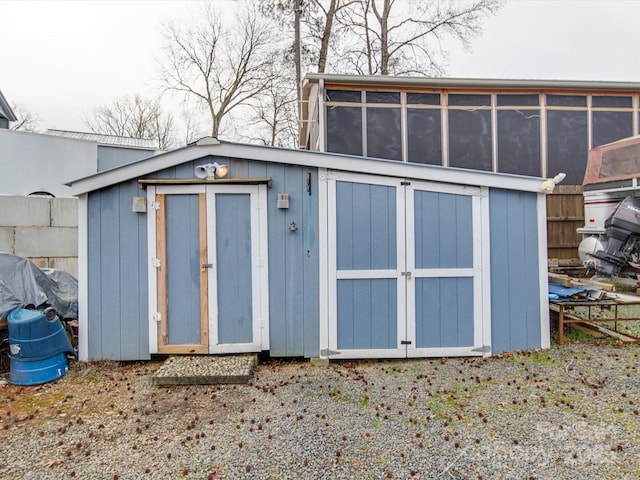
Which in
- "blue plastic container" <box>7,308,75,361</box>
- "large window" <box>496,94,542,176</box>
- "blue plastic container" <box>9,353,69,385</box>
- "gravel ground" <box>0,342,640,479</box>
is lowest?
"gravel ground" <box>0,342,640,479</box>

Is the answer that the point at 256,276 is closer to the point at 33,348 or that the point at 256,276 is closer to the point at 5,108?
the point at 33,348

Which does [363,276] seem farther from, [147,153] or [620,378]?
[147,153]

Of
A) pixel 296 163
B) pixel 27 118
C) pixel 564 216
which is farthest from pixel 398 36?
pixel 27 118

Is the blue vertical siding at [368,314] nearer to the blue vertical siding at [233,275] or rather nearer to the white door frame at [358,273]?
the white door frame at [358,273]

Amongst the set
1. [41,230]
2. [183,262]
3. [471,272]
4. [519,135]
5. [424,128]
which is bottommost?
[471,272]

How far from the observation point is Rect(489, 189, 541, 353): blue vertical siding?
157 inches

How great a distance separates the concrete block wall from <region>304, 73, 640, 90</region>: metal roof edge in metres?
4.54

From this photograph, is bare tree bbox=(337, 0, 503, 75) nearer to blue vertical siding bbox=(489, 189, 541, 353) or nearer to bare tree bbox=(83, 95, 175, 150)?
blue vertical siding bbox=(489, 189, 541, 353)

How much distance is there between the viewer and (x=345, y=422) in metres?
2.78

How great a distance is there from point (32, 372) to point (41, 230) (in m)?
2.63

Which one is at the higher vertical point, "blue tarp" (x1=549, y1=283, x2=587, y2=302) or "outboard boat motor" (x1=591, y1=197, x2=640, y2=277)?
"outboard boat motor" (x1=591, y1=197, x2=640, y2=277)

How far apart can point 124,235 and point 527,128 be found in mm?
7405

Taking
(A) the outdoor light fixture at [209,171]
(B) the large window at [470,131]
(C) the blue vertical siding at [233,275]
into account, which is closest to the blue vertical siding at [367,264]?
(C) the blue vertical siding at [233,275]

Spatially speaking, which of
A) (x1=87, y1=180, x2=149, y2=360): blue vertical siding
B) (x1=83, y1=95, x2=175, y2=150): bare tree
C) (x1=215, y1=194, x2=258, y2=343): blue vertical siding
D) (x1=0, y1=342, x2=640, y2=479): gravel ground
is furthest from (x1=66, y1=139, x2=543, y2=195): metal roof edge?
(x1=83, y1=95, x2=175, y2=150): bare tree
